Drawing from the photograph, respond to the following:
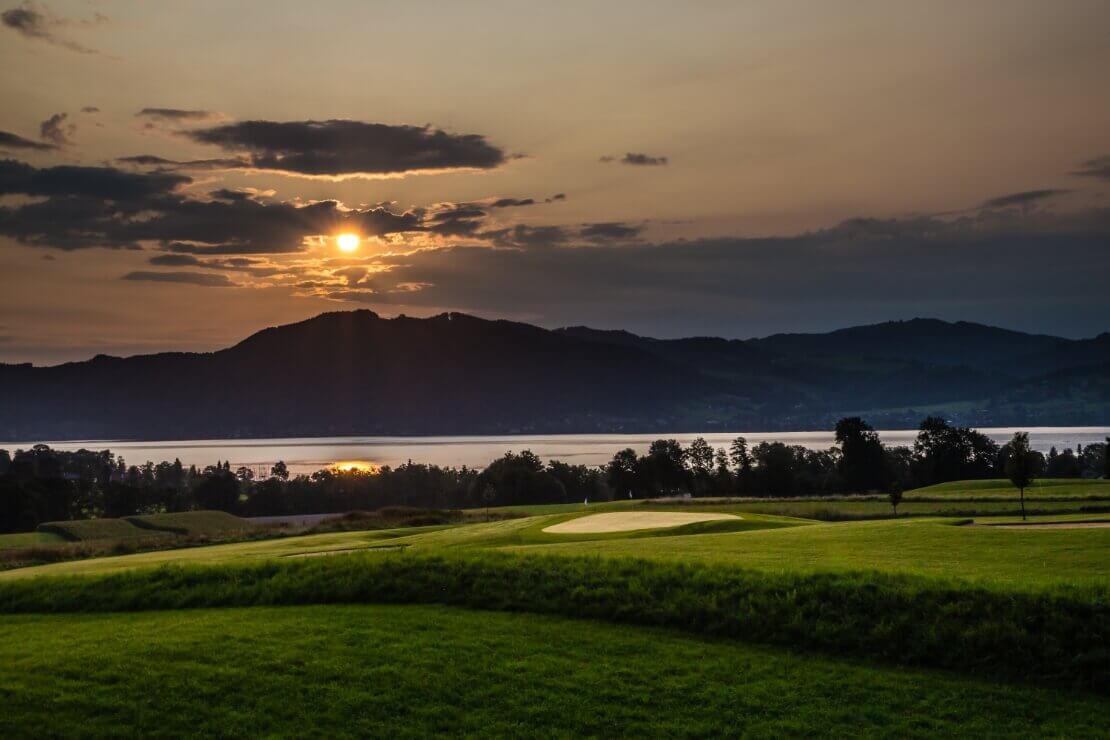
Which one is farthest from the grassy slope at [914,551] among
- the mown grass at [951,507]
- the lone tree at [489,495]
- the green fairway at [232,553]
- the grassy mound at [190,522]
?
the lone tree at [489,495]

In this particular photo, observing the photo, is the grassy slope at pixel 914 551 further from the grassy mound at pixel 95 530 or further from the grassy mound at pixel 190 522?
the grassy mound at pixel 190 522

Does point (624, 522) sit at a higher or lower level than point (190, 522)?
higher

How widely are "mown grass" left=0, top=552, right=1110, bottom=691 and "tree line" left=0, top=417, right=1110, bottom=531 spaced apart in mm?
58168

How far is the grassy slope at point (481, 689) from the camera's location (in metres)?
13.3

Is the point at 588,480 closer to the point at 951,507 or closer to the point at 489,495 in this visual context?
the point at 489,495

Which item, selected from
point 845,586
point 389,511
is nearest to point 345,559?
point 845,586

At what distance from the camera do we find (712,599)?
17.5 m

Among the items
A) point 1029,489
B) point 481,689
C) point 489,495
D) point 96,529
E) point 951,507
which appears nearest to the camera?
point 481,689

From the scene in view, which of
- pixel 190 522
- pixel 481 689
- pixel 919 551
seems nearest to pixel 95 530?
pixel 190 522

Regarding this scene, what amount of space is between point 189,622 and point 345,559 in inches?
194

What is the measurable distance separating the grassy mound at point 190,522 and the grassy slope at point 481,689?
272ft

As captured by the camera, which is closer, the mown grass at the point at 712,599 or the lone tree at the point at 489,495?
the mown grass at the point at 712,599

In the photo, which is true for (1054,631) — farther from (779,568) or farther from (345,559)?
(345,559)

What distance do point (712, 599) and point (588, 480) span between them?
394ft
